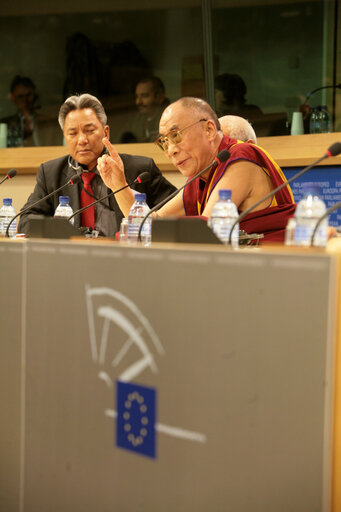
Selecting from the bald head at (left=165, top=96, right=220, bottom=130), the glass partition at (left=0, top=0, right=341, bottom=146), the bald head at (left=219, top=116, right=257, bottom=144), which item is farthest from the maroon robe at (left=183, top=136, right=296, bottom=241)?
the glass partition at (left=0, top=0, right=341, bottom=146)

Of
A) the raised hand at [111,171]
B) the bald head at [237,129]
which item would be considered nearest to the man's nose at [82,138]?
the raised hand at [111,171]

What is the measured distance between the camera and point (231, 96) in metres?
4.23

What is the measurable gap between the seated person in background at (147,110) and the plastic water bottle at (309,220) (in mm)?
3087

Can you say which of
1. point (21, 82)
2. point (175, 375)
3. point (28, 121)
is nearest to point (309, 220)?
point (175, 375)

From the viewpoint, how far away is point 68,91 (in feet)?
15.7

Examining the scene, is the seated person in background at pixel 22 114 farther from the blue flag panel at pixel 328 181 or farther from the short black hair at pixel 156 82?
the blue flag panel at pixel 328 181

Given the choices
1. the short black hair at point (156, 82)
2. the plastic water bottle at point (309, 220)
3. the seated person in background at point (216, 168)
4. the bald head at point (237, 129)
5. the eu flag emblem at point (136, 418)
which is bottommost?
the eu flag emblem at point (136, 418)

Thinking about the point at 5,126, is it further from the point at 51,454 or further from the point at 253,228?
the point at 51,454

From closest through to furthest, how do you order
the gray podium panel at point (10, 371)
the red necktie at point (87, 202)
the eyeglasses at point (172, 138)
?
the gray podium panel at point (10, 371)
the eyeglasses at point (172, 138)
the red necktie at point (87, 202)

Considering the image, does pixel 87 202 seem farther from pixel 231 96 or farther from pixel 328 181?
pixel 231 96

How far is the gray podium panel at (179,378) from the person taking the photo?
0.99 meters

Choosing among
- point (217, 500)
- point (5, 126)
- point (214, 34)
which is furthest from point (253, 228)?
point (5, 126)

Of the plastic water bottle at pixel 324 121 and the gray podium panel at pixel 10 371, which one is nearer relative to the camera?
the gray podium panel at pixel 10 371

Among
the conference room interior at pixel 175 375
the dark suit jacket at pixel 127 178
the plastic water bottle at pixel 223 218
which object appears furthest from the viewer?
the dark suit jacket at pixel 127 178
